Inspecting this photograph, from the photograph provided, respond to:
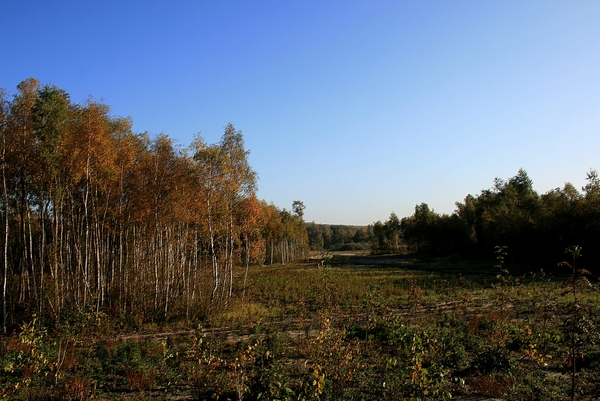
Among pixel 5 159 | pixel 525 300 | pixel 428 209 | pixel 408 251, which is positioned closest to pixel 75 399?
pixel 5 159

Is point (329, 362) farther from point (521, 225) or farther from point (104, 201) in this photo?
point (521, 225)

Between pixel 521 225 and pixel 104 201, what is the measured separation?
141ft

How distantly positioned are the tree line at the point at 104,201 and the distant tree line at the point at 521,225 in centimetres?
3094

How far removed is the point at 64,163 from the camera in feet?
50.9

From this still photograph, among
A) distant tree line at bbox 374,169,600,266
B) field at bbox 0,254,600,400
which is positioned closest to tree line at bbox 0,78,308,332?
field at bbox 0,254,600,400

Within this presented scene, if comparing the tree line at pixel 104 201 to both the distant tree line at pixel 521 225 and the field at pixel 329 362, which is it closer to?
the field at pixel 329 362

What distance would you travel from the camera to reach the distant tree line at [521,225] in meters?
34.6

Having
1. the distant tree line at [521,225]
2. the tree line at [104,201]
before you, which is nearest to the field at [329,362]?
the tree line at [104,201]

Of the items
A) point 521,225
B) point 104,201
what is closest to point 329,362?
point 104,201

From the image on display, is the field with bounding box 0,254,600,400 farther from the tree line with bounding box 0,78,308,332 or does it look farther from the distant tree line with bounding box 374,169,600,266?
the distant tree line with bounding box 374,169,600,266

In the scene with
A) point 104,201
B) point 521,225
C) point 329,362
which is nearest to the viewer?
point 329,362

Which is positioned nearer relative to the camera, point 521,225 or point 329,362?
point 329,362

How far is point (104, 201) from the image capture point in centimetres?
1906

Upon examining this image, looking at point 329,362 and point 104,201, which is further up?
point 104,201
